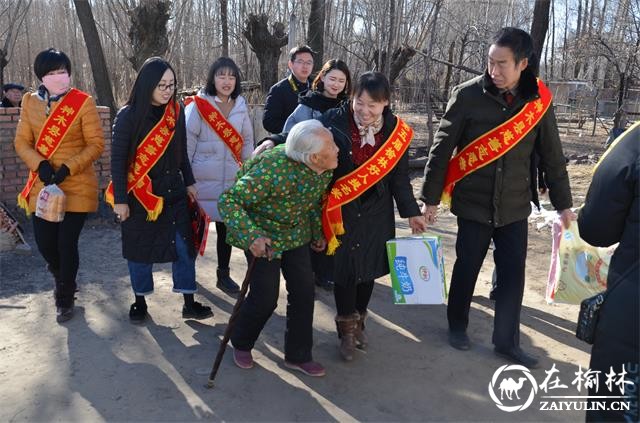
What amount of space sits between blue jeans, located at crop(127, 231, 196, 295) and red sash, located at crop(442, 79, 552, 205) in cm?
188

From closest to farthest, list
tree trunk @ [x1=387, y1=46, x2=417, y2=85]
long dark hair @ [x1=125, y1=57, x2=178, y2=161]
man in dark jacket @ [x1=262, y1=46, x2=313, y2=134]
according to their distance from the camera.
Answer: long dark hair @ [x1=125, y1=57, x2=178, y2=161] → man in dark jacket @ [x1=262, y1=46, x2=313, y2=134] → tree trunk @ [x1=387, y1=46, x2=417, y2=85]

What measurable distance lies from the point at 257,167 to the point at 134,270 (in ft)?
4.76

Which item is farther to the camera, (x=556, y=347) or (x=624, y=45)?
(x=624, y=45)

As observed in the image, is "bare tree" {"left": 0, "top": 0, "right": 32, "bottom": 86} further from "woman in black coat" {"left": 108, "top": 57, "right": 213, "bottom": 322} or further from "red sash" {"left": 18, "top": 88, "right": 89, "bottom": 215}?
"woman in black coat" {"left": 108, "top": 57, "right": 213, "bottom": 322}

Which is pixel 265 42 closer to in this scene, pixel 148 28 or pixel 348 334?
pixel 148 28

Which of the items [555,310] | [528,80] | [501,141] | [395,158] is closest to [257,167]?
[395,158]

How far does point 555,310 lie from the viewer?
14.1ft

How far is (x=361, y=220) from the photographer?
329 centimetres

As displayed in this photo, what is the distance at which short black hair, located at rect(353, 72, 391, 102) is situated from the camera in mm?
3084

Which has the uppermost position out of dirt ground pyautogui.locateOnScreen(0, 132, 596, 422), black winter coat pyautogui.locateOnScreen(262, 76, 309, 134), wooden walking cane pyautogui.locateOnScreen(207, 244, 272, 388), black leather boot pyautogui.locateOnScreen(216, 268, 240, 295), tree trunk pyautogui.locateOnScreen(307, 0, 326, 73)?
tree trunk pyautogui.locateOnScreen(307, 0, 326, 73)

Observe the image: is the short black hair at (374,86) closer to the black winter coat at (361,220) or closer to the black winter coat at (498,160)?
the black winter coat at (361,220)

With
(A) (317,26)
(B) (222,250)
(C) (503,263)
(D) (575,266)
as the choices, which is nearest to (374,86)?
(C) (503,263)

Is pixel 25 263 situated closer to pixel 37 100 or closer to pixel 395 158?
pixel 37 100

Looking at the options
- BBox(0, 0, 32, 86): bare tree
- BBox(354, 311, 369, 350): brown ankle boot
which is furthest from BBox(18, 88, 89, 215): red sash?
BBox(0, 0, 32, 86): bare tree
